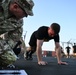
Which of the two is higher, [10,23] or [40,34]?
[10,23]

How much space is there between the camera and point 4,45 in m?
3.04

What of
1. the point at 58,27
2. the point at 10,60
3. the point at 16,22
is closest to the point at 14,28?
the point at 16,22

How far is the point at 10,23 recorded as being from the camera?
3.08 meters

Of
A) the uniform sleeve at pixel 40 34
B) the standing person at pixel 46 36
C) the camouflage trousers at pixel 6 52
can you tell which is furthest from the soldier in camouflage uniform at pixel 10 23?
the uniform sleeve at pixel 40 34

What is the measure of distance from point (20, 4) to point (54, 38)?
13.6 ft

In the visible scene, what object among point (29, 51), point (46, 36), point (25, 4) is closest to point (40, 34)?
point (46, 36)

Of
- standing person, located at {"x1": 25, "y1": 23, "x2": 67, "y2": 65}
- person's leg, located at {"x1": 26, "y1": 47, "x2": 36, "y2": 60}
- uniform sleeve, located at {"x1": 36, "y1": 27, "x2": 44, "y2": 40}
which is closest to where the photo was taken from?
standing person, located at {"x1": 25, "y1": 23, "x2": 67, "y2": 65}

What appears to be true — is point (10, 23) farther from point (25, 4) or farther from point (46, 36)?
point (46, 36)

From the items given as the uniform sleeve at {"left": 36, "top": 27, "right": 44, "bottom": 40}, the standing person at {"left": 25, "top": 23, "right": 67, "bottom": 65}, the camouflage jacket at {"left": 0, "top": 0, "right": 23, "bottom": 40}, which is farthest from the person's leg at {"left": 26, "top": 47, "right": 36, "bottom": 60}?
the camouflage jacket at {"left": 0, "top": 0, "right": 23, "bottom": 40}

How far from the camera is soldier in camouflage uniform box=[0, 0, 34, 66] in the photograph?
3.06 m

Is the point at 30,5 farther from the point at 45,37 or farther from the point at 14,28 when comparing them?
the point at 45,37

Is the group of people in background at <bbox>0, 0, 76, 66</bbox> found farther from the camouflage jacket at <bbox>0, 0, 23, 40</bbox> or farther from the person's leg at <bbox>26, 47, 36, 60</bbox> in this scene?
the person's leg at <bbox>26, 47, 36, 60</bbox>

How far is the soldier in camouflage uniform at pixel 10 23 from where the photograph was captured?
3064 mm

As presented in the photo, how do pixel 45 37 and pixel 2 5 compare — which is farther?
pixel 45 37
